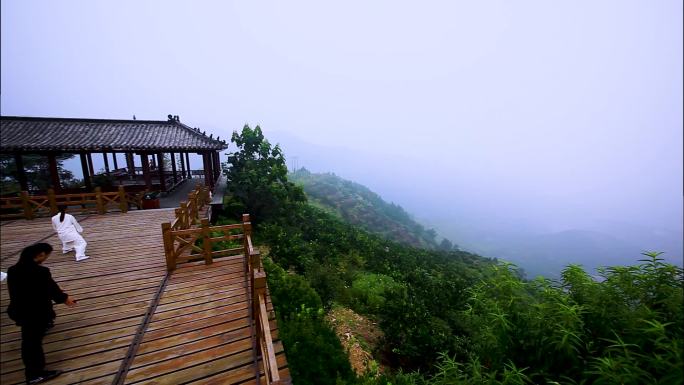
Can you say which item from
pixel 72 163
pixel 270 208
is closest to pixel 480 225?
pixel 270 208

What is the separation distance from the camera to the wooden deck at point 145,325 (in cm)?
393

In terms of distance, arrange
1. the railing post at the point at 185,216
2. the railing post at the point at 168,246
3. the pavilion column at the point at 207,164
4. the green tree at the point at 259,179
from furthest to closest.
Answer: the pavilion column at the point at 207,164 < the green tree at the point at 259,179 < the railing post at the point at 185,216 < the railing post at the point at 168,246

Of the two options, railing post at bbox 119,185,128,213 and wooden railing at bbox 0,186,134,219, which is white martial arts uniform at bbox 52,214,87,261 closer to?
wooden railing at bbox 0,186,134,219

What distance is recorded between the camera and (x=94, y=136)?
14.5 meters

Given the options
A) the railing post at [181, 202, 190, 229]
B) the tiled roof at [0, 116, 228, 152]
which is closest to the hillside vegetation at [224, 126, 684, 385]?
the railing post at [181, 202, 190, 229]

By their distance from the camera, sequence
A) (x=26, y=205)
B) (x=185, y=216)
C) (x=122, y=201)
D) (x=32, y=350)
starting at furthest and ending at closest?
(x=122, y=201)
(x=26, y=205)
(x=185, y=216)
(x=32, y=350)

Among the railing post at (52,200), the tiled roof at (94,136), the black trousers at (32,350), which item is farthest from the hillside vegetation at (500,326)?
the railing post at (52,200)

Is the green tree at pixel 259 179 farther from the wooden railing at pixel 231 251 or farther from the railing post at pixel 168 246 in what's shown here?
the railing post at pixel 168 246

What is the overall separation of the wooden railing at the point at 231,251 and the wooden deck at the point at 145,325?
Answer: 0.83 ft

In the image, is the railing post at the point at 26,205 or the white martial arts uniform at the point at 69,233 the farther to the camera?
the railing post at the point at 26,205

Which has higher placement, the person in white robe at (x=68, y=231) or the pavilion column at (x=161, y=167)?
the pavilion column at (x=161, y=167)

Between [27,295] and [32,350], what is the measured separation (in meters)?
0.69

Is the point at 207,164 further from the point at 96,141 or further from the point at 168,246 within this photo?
the point at 168,246

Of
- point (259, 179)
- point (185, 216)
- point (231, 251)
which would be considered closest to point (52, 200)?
point (185, 216)
